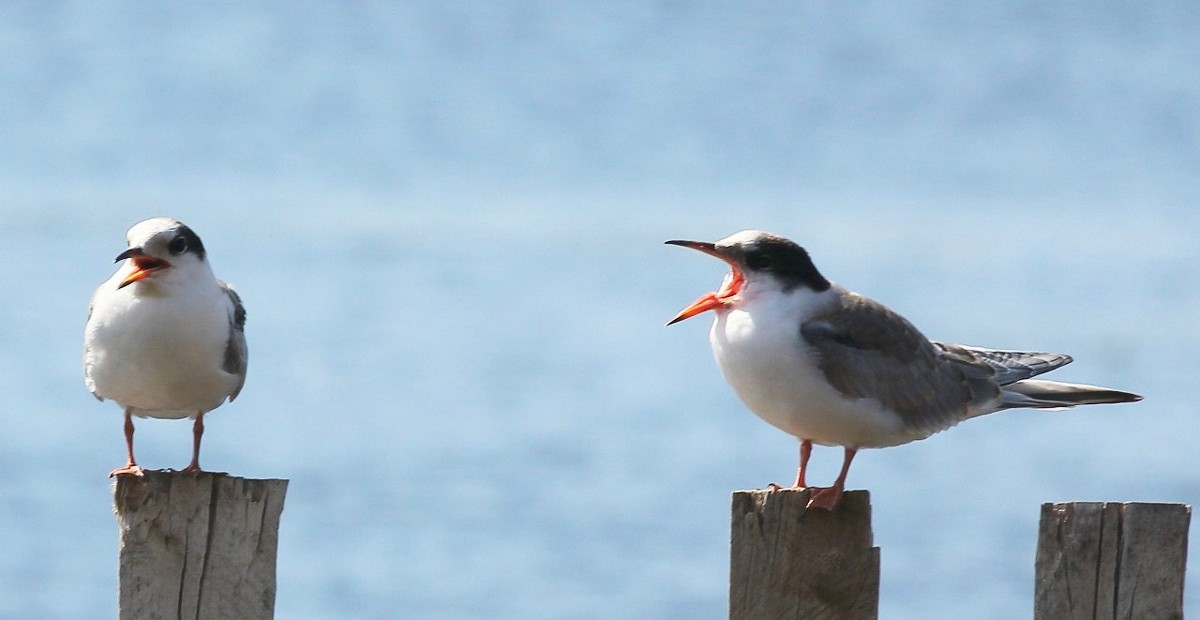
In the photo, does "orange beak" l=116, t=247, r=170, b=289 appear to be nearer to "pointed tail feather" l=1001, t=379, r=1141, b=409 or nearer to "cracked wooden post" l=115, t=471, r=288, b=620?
"cracked wooden post" l=115, t=471, r=288, b=620

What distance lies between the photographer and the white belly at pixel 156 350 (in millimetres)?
5676

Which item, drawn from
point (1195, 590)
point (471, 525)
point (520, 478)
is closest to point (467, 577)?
point (471, 525)

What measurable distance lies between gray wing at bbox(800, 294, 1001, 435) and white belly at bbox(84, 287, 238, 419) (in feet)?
6.22

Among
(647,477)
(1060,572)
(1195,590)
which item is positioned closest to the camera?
(1060,572)

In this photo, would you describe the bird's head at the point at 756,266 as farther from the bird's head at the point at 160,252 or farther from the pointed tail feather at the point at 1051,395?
the bird's head at the point at 160,252

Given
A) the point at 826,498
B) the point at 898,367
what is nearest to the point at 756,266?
the point at 898,367

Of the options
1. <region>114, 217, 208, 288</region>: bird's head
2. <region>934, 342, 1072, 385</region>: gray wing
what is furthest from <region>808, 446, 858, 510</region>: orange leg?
<region>114, 217, 208, 288</region>: bird's head

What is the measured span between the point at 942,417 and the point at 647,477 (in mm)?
11752

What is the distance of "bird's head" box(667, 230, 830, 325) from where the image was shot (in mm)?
5688

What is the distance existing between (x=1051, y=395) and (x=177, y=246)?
302 centimetres

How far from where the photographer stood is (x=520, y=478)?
1766cm

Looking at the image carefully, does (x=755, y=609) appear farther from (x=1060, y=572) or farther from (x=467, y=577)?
(x=467, y=577)

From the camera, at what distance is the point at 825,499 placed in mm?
4867

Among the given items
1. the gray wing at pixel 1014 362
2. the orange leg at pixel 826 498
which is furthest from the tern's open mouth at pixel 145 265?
the gray wing at pixel 1014 362
